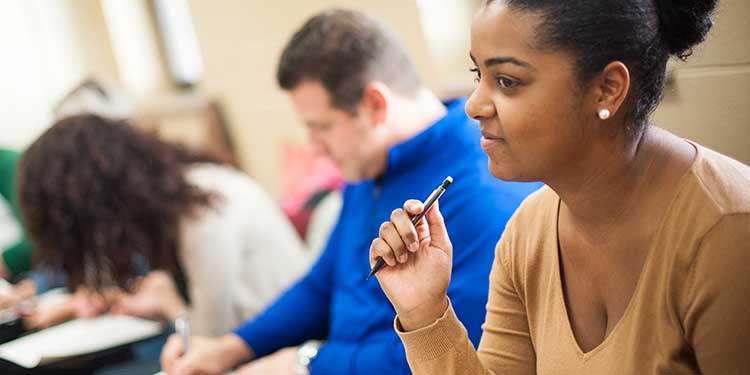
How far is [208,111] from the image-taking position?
372cm

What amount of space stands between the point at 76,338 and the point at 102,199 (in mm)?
381

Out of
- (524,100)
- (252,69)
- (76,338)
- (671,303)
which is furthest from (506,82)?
(252,69)

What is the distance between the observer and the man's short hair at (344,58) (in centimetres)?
145

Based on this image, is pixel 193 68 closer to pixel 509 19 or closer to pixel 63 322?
pixel 63 322

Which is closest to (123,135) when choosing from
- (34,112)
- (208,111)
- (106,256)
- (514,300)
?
(106,256)

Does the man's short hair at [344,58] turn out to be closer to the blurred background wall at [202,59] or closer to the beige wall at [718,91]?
the beige wall at [718,91]

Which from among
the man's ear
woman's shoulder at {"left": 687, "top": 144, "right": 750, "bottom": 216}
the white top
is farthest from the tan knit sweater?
the white top

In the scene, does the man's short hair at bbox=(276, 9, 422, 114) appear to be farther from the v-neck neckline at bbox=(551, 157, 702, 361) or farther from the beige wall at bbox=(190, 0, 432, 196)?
the beige wall at bbox=(190, 0, 432, 196)

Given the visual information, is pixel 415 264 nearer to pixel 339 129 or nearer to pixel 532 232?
pixel 532 232

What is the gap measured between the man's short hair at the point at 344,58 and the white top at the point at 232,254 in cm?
58

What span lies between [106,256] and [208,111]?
6.35 feet

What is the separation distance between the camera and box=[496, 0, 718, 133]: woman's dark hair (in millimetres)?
715

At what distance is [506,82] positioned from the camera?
0.76 metres

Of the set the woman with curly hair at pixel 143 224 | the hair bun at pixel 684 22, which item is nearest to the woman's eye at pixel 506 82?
the hair bun at pixel 684 22
